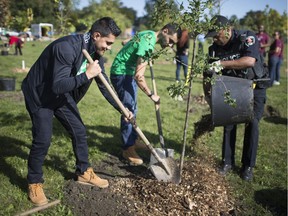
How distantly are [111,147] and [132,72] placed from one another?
144 cm

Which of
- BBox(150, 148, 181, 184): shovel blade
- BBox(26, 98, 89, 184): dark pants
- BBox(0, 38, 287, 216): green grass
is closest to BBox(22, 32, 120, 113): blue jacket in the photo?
BBox(26, 98, 89, 184): dark pants

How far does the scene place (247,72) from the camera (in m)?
3.88

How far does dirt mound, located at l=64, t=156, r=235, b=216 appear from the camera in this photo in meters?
3.23

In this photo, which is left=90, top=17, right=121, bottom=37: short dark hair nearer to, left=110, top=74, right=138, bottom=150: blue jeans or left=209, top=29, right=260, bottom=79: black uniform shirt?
left=110, top=74, right=138, bottom=150: blue jeans

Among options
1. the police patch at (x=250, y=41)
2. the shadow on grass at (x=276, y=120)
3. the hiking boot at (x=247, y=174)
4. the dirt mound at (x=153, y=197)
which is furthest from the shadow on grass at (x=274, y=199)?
the shadow on grass at (x=276, y=120)

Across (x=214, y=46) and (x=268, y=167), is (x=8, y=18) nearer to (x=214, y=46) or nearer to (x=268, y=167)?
(x=214, y=46)

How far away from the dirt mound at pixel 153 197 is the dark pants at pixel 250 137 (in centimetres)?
57

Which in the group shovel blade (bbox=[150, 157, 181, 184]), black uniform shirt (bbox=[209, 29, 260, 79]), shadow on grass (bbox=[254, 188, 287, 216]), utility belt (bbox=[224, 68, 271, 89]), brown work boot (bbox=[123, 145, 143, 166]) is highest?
black uniform shirt (bbox=[209, 29, 260, 79])

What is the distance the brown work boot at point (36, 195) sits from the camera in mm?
3227

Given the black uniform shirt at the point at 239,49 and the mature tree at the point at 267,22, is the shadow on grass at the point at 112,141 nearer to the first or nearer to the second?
the black uniform shirt at the point at 239,49

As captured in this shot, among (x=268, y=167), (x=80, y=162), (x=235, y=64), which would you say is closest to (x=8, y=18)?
(x=80, y=162)

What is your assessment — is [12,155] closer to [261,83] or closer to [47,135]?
[47,135]

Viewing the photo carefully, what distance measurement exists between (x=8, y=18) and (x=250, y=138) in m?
7.76

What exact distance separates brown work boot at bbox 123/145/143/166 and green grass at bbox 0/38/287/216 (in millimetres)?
267
